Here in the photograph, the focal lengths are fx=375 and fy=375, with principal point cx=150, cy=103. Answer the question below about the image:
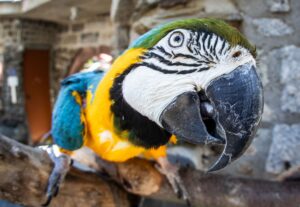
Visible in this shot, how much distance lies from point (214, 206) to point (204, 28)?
0.53 meters

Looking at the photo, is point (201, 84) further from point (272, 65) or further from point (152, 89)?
point (272, 65)

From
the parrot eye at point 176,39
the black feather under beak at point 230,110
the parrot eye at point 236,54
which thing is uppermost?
the parrot eye at point 176,39

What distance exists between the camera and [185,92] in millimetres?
732

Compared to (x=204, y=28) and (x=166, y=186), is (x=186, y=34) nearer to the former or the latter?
(x=204, y=28)

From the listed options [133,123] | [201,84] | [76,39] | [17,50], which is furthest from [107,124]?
[17,50]

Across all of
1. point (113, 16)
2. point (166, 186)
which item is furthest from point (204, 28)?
point (113, 16)

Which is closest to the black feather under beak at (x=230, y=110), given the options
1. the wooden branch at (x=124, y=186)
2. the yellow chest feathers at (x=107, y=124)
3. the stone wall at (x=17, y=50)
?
the yellow chest feathers at (x=107, y=124)

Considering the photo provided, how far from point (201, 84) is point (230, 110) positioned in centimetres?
8

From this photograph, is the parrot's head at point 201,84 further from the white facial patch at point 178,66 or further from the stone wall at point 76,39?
the stone wall at point 76,39

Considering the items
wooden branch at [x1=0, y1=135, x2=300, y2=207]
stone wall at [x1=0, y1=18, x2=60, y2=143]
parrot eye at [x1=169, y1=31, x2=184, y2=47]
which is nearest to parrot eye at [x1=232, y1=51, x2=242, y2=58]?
parrot eye at [x1=169, y1=31, x2=184, y2=47]

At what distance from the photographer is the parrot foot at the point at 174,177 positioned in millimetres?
1040

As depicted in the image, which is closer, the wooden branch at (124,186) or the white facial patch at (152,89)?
the white facial patch at (152,89)

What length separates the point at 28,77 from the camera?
4113 mm

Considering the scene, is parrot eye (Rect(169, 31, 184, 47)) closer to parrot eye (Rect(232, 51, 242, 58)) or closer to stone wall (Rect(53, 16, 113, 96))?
parrot eye (Rect(232, 51, 242, 58))
